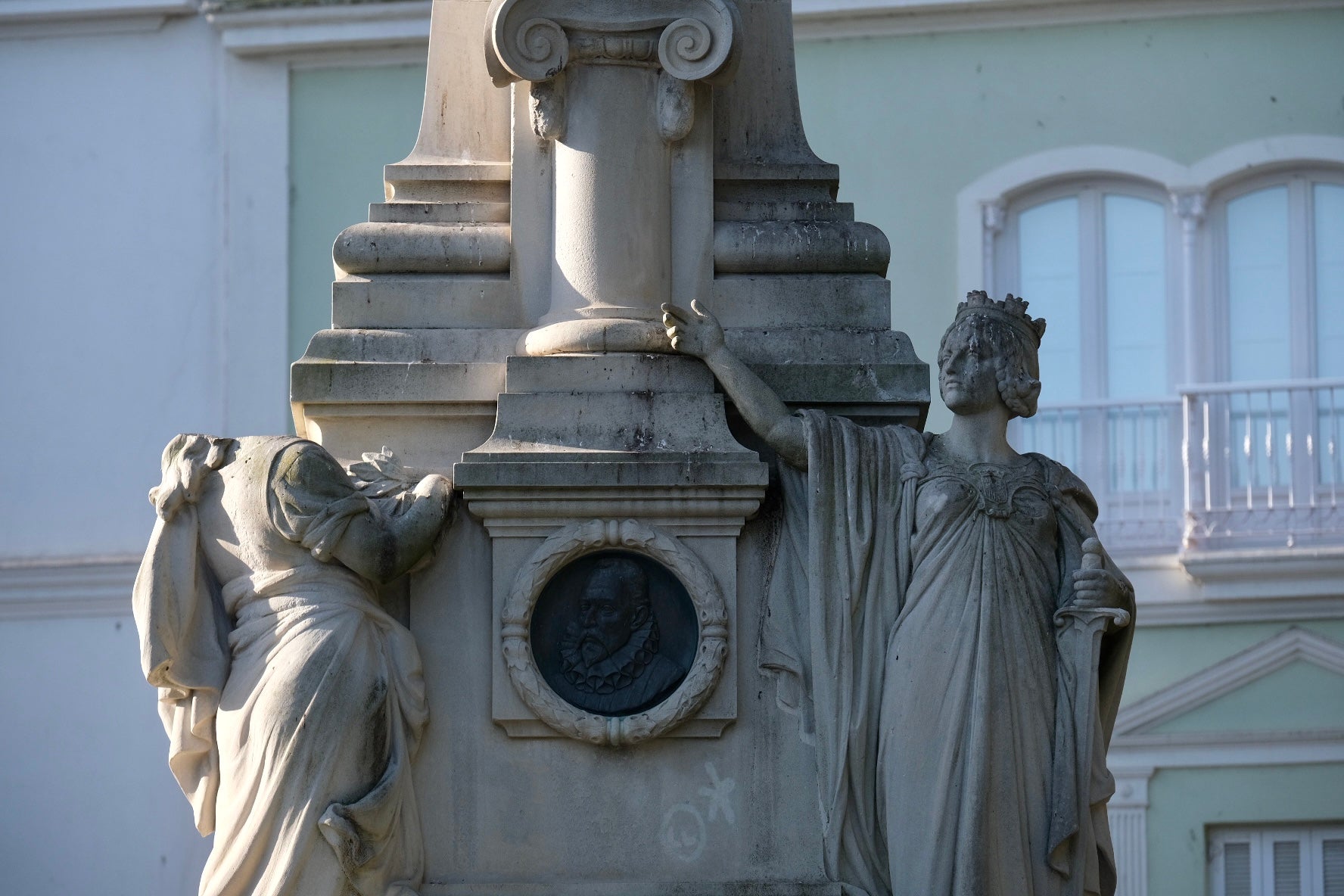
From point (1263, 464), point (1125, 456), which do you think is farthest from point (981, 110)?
point (1263, 464)

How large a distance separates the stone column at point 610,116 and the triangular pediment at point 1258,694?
11.1 metres

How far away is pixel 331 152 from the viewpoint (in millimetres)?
22844

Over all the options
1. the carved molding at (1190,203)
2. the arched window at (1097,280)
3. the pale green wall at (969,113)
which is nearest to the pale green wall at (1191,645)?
the arched window at (1097,280)

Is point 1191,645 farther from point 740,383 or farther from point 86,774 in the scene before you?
point 740,383

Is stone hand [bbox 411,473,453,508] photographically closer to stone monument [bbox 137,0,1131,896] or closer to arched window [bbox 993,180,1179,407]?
stone monument [bbox 137,0,1131,896]

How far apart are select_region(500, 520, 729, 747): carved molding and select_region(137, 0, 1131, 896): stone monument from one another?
1 cm

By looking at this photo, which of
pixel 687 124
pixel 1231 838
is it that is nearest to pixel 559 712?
pixel 687 124

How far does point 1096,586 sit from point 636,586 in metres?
1.42

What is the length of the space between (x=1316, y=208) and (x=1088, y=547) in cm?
1290

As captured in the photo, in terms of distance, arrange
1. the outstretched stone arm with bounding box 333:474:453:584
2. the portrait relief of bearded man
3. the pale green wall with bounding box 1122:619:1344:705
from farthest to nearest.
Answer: the pale green wall with bounding box 1122:619:1344:705, the portrait relief of bearded man, the outstretched stone arm with bounding box 333:474:453:584

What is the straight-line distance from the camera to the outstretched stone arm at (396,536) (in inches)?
384

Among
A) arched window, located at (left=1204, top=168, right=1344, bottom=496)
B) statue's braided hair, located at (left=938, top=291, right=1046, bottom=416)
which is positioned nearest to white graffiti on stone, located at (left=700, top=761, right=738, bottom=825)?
statue's braided hair, located at (left=938, top=291, right=1046, bottom=416)

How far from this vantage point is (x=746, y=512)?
394 inches

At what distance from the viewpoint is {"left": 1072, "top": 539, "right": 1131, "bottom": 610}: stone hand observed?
9.83m
